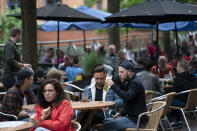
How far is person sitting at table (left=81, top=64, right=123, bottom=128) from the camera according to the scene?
25.9 feet

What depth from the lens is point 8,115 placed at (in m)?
6.88

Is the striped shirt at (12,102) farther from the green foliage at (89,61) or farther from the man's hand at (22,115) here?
the green foliage at (89,61)

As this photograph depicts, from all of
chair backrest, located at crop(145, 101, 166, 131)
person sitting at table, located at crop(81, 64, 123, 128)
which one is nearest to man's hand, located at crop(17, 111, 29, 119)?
person sitting at table, located at crop(81, 64, 123, 128)

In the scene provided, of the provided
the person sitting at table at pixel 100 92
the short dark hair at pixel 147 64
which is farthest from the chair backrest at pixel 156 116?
the short dark hair at pixel 147 64

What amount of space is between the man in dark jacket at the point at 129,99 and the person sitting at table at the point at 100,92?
600mm

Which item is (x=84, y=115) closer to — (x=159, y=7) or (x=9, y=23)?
(x=159, y=7)

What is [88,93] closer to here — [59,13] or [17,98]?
[17,98]

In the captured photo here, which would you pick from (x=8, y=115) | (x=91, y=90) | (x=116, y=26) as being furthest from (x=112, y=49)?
(x=8, y=115)

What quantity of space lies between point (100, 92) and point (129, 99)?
1.11m

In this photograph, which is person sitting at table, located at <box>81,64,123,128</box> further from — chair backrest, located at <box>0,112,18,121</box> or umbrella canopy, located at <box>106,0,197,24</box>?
umbrella canopy, located at <box>106,0,197,24</box>

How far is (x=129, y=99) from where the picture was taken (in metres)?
7.00

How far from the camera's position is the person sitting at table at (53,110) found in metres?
5.84

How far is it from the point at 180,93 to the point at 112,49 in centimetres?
677

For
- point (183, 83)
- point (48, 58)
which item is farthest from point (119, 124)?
point (48, 58)
